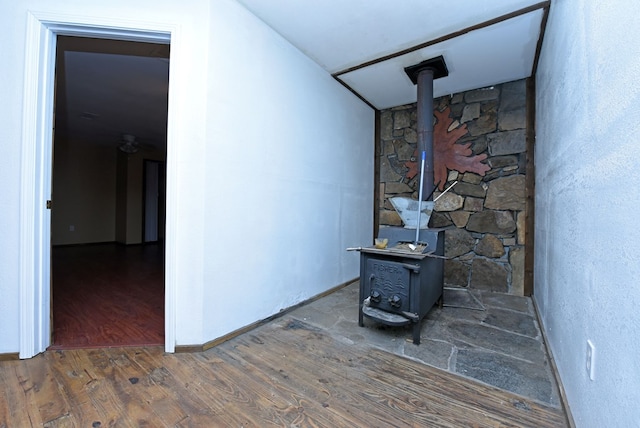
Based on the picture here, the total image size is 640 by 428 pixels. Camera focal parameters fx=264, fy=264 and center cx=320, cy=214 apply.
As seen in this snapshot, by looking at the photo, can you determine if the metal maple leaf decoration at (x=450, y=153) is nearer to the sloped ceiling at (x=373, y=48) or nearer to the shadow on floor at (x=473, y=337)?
the sloped ceiling at (x=373, y=48)

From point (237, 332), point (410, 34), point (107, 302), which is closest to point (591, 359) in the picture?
point (237, 332)

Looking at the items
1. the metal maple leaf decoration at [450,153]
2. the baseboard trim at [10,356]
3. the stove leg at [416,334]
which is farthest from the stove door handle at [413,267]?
the baseboard trim at [10,356]

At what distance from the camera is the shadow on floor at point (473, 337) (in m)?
1.47

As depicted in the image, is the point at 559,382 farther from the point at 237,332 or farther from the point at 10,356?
the point at 10,356

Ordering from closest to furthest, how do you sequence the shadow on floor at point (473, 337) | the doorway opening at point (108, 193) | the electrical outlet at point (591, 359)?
the electrical outlet at point (591, 359) < the shadow on floor at point (473, 337) < the doorway opening at point (108, 193)

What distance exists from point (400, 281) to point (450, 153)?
2.10m

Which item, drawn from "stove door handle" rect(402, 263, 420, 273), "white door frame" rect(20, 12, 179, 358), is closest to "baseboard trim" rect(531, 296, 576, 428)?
"stove door handle" rect(402, 263, 420, 273)

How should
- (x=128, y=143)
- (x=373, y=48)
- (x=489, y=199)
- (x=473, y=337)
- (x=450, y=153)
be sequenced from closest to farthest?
(x=473, y=337) < (x=373, y=48) < (x=489, y=199) < (x=450, y=153) < (x=128, y=143)

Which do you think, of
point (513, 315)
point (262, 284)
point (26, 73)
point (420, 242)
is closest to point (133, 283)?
point (262, 284)

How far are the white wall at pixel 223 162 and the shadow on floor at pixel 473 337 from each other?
48 centimetres

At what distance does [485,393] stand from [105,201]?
26.2ft

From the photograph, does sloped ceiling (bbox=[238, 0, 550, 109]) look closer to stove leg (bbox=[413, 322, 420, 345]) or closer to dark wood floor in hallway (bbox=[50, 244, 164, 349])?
stove leg (bbox=[413, 322, 420, 345])

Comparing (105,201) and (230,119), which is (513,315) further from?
(105,201)

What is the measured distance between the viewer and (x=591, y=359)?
96cm
